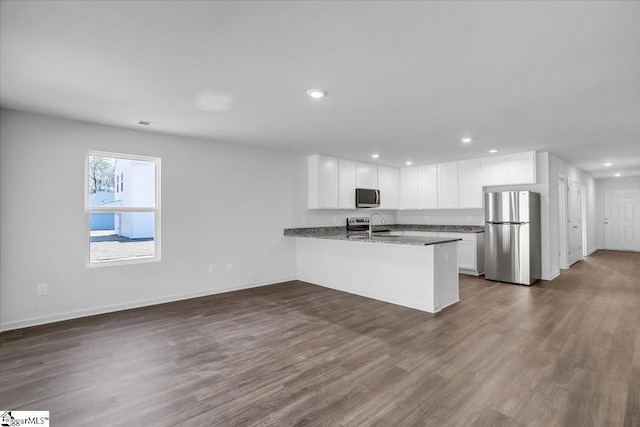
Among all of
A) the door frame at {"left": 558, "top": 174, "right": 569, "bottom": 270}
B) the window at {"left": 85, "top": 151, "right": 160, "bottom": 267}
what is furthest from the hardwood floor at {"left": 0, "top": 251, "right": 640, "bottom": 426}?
the door frame at {"left": 558, "top": 174, "right": 569, "bottom": 270}

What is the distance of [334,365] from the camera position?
8.63ft

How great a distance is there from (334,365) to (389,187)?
217 inches

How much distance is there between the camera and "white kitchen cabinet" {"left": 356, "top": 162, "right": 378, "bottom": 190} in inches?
268

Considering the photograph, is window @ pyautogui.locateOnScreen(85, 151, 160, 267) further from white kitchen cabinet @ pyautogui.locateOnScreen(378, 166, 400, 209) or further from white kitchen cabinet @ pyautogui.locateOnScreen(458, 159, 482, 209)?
white kitchen cabinet @ pyautogui.locateOnScreen(458, 159, 482, 209)

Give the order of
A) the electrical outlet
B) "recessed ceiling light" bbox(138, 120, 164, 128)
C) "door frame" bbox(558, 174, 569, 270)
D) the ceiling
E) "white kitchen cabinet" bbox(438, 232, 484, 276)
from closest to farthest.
Result: the ceiling, the electrical outlet, "recessed ceiling light" bbox(138, 120, 164, 128), "white kitchen cabinet" bbox(438, 232, 484, 276), "door frame" bbox(558, 174, 569, 270)

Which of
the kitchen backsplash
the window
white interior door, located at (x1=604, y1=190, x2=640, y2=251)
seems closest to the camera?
the window

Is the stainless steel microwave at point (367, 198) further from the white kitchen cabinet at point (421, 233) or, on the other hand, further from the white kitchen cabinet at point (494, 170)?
the white kitchen cabinet at point (494, 170)

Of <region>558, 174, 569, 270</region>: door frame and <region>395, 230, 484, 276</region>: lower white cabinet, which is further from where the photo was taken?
<region>558, 174, 569, 270</region>: door frame

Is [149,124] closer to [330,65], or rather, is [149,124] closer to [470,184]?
[330,65]

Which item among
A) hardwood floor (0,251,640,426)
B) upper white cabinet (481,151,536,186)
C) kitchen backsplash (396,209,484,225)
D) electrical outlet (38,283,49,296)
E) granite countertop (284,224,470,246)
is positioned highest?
upper white cabinet (481,151,536,186)

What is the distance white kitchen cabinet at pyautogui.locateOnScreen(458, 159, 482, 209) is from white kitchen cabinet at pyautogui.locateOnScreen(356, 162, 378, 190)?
177cm

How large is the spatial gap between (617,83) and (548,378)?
8.32 feet

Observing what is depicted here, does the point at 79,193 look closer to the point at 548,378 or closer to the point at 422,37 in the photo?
the point at 422,37

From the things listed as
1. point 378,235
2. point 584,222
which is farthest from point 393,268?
point 584,222
